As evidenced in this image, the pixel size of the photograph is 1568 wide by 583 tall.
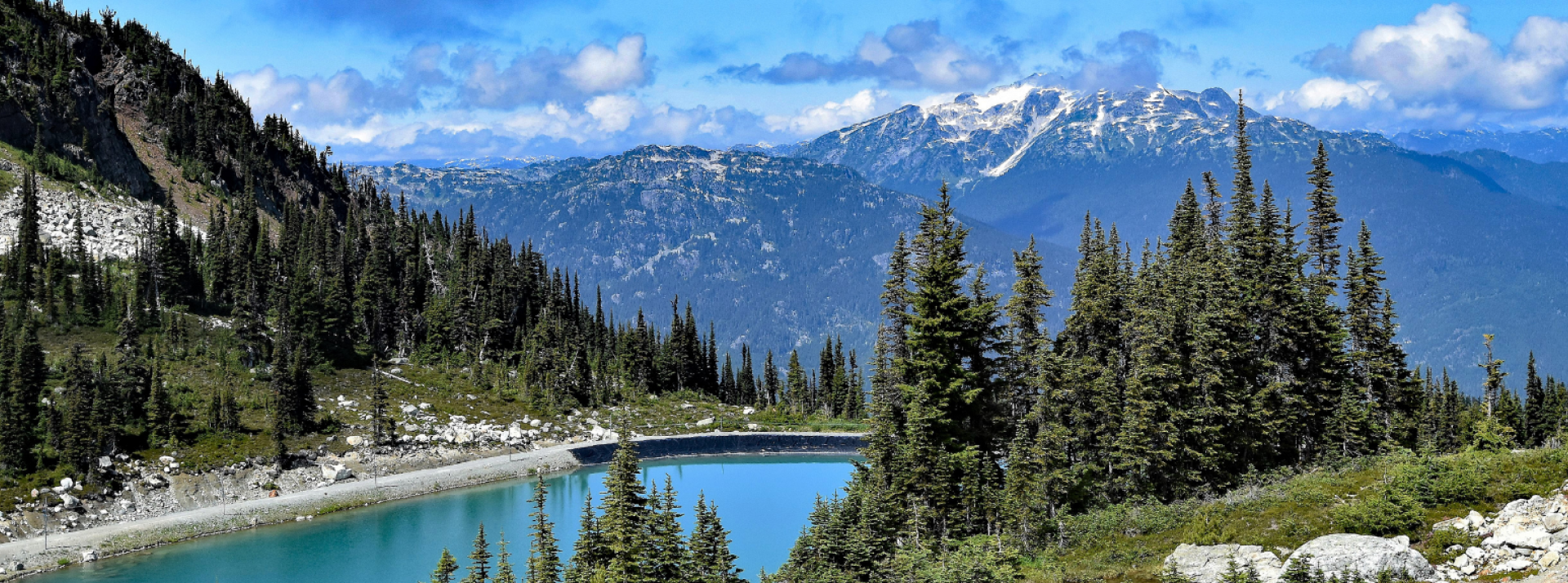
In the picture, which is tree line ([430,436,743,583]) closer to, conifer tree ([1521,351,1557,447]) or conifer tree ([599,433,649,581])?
conifer tree ([599,433,649,581])

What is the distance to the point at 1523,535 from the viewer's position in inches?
1025

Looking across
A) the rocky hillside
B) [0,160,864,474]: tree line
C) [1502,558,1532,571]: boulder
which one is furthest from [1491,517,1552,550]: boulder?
the rocky hillside

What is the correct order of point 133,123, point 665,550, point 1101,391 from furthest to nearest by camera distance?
point 133,123, point 1101,391, point 665,550

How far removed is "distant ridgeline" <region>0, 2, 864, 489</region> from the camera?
76.2 metres

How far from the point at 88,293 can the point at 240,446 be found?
863 inches

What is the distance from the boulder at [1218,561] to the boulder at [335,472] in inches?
2929

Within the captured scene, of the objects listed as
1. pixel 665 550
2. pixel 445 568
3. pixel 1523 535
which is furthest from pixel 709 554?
pixel 1523 535

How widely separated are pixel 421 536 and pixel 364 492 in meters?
12.9

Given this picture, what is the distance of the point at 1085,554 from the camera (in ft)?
122

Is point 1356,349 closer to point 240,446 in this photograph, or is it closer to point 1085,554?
point 1085,554

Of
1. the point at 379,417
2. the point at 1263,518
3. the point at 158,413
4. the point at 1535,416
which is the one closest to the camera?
the point at 1263,518

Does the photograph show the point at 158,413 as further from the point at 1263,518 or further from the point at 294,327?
the point at 1263,518

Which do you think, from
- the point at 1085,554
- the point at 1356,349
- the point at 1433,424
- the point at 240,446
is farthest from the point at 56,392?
the point at 1433,424

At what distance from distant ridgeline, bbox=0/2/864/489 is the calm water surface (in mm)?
12187
